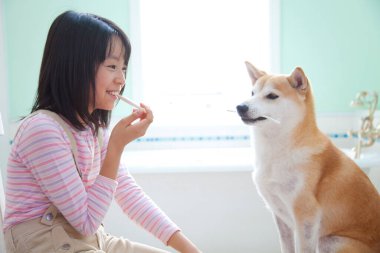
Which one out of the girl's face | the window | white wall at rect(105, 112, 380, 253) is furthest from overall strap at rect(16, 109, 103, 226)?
the window

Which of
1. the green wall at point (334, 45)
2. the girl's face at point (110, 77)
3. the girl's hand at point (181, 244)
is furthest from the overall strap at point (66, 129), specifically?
the green wall at point (334, 45)

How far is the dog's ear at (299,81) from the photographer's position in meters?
1.13

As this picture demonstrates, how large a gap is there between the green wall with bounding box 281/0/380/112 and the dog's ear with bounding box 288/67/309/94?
1.42 metres

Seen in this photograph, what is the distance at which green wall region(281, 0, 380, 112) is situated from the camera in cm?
246

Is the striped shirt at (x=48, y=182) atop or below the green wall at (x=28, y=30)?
below

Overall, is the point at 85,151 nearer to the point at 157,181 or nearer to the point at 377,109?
the point at 157,181

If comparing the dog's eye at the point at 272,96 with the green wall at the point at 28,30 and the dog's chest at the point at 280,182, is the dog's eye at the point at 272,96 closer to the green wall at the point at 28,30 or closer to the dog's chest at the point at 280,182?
the dog's chest at the point at 280,182

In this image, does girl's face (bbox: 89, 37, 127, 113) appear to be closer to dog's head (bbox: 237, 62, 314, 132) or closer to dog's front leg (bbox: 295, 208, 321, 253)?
dog's head (bbox: 237, 62, 314, 132)

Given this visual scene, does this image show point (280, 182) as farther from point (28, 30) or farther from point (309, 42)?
point (28, 30)

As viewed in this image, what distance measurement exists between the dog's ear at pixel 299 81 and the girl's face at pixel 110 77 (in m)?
0.50

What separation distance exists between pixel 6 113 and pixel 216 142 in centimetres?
138

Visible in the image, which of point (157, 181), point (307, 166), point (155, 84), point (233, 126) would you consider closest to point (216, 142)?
point (233, 126)

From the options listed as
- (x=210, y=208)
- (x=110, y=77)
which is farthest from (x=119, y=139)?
(x=210, y=208)

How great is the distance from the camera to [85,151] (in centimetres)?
95
